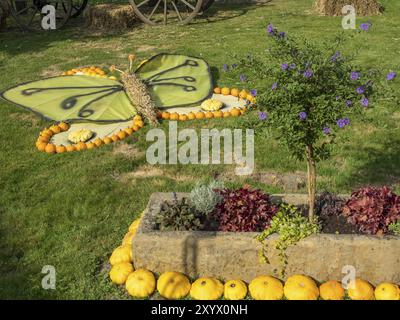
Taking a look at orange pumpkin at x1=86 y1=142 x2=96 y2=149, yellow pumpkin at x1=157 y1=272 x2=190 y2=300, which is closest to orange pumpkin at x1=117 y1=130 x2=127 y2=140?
orange pumpkin at x1=86 y1=142 x2=96 y2=149

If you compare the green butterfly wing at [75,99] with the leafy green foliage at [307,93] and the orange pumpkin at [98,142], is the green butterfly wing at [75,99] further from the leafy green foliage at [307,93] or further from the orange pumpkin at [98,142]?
the leafy green foliage at [307,93]

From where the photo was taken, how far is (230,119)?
8188mm

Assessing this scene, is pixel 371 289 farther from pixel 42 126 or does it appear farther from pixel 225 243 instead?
pixel 42 126

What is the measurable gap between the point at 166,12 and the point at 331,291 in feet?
42.0

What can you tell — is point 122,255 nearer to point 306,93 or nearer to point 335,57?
point 306,93

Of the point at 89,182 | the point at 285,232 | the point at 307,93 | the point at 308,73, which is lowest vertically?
the point at 89,182

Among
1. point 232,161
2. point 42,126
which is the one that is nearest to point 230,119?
point 232,161

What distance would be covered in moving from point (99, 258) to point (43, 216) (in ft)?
3.73

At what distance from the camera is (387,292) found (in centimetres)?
414

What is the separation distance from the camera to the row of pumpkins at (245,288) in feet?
13.8

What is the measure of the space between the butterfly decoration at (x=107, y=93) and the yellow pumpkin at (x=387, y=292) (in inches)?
204

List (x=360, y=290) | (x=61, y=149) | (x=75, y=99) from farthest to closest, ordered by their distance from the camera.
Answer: (x=75, y=99), (x=61, y=149), (x=360, y=290)

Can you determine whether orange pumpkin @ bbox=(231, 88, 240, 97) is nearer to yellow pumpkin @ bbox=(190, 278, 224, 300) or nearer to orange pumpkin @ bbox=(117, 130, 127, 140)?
orange pumpkin @ bbox=(117, 130, 127, 140)

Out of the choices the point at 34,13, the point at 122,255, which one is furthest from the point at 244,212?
the point at 34,13
